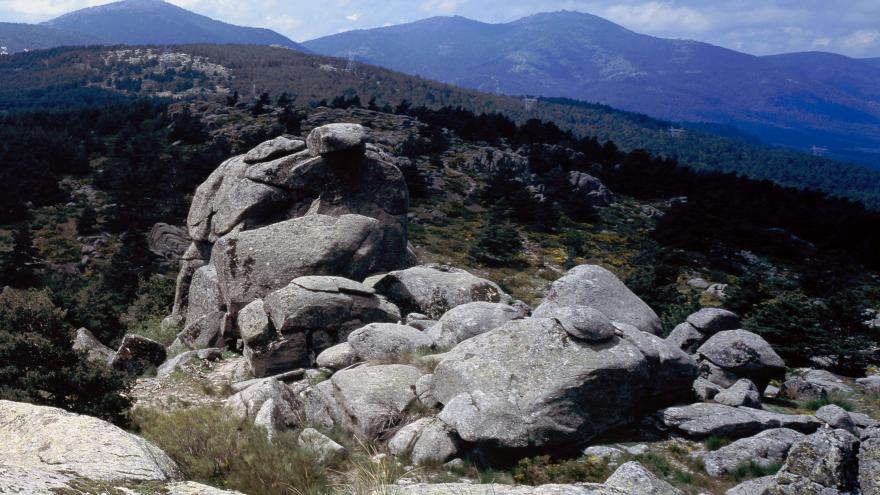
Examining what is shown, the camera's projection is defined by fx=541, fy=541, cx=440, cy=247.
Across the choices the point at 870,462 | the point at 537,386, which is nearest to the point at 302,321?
the point at 537,386

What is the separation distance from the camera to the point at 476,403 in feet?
37.6

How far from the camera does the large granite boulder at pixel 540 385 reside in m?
11.2

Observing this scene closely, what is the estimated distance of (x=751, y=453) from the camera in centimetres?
1151

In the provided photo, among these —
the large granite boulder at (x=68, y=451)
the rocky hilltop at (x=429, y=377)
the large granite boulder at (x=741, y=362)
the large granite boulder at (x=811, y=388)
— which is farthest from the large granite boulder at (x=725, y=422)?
the large granite boulder at (x=68, y=451)

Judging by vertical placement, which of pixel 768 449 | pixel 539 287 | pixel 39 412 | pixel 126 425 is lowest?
pixel 539 287

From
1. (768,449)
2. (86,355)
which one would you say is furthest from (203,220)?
(768,449)

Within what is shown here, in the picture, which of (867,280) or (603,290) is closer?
(603,290)

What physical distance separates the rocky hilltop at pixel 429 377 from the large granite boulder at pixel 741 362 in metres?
0.05

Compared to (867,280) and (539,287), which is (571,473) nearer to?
(539,287)

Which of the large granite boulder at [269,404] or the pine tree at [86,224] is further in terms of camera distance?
the pine tree at [86,224]

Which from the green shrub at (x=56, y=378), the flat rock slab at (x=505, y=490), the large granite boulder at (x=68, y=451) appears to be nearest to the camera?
the large granite boulder at (x=68, y=451)

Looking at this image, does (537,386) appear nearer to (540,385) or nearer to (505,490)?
(540,385)

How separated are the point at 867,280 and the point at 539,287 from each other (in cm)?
3938

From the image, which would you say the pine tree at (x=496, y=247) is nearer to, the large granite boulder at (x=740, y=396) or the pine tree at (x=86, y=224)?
the large granite boulder at (x=740, y=396)
